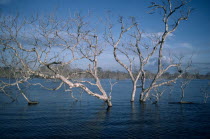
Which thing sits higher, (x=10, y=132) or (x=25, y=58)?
(x=25, y=58)

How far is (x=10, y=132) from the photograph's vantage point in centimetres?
1247

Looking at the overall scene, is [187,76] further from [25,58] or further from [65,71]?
[25,58]

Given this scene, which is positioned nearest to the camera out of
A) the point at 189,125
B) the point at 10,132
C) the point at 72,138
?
the point at 72,138

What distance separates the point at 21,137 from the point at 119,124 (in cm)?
A: 756

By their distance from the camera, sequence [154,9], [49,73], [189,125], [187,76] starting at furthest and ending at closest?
[187,76], [154,9], [49,73], [189,125]

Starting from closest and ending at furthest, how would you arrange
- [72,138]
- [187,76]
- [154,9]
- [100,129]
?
[72,138] → [100,129] → [154,9] → [187,76]

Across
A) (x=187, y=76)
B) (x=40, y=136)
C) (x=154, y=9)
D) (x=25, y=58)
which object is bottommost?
(x=40, y=136)

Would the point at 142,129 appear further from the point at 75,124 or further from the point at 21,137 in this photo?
the point at 21,137

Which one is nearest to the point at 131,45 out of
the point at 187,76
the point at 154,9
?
the point at 154,9

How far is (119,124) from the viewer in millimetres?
14828

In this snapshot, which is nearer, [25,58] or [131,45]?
[25,58]

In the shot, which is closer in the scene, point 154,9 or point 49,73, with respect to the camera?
point 49,73

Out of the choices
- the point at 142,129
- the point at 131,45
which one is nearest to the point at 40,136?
the point at 142,129

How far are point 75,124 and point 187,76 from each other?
59.2 feet
